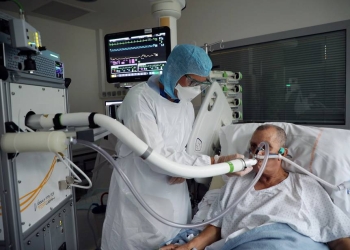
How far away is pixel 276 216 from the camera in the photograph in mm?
1171

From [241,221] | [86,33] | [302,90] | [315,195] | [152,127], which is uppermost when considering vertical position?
[86,33]

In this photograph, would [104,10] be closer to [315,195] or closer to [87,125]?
[87,125]

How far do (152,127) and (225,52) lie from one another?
2.31 m

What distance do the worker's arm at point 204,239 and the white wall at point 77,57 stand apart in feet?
10.9

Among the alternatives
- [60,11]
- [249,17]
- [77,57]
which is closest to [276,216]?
[249,17]

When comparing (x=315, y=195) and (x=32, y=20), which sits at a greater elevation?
(x=32, y=20)

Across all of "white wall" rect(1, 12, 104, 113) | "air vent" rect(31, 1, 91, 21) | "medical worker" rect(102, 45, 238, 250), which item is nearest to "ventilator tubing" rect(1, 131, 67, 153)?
"medical worker" rect(102, 45, 238, 250)

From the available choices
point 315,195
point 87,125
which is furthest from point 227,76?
point 87,125

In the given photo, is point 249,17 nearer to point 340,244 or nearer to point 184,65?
point 184,65

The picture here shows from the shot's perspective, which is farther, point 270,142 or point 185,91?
point 270,142

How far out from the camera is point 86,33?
4172 mm

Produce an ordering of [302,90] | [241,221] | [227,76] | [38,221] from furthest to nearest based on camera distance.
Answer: [302,90] < [227,76] < [241,221] < [38,221]

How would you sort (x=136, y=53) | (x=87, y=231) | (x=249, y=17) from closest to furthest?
1. (x=136, y=53)
2. (x=87, y=231)
3. (x=249, y=17)

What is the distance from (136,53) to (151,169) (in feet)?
4.22
